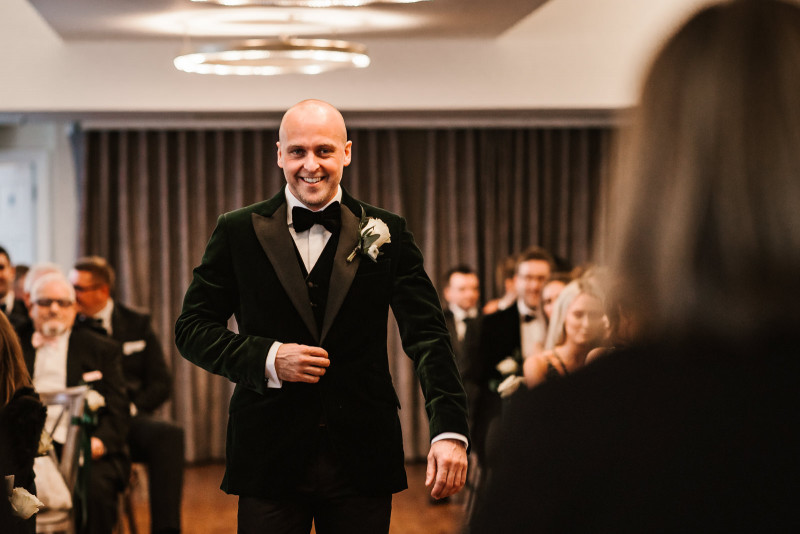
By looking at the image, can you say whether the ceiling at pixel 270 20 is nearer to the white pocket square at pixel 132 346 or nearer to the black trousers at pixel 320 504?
the white pocket square at pixel 132 346

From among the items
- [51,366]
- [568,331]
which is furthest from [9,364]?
[568,331]

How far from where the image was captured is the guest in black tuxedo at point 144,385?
574 centimetres

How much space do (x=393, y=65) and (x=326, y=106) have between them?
4623 millimetres

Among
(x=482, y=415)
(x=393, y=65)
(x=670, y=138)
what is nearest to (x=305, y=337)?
(x=670, y=138)

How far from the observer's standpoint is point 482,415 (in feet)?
19.5

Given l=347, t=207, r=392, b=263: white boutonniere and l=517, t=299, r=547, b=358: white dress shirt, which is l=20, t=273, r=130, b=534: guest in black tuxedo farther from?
l=347, t=207, r=392, b=263: white boutonniere

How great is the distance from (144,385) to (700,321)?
5.50m

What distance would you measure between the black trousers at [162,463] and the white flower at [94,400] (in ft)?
2.30

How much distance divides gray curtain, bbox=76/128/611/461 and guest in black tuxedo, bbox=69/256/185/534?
2.95 m

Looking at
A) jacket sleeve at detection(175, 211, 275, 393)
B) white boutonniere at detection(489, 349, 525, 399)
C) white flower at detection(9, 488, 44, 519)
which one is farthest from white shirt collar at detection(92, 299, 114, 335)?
jacket sleeve at detection(175, 211, 275, 393)

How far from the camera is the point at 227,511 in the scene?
7.31 m

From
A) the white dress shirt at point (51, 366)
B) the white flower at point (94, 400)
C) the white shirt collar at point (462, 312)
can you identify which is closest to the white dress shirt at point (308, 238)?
the white flower at point (94, 400)

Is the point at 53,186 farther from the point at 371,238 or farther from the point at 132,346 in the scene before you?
the point at 371,238

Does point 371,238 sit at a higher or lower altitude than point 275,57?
lower
